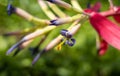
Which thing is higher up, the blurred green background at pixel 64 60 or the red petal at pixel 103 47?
the red petal at pixel 103 47

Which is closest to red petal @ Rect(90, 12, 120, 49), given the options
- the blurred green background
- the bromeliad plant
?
the bromeliad plant

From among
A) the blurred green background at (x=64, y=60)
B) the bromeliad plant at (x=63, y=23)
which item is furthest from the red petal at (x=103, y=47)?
the blurred green background at (x=64, y=60)

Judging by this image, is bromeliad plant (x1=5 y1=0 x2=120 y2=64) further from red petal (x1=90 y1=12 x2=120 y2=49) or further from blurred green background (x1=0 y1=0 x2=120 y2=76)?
blurred green background (x1=0 y1=0 x2=120 y2=76)

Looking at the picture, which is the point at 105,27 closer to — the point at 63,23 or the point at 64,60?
the point at 63,23

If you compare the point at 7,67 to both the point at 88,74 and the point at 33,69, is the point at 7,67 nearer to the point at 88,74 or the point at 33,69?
the point at 33,69

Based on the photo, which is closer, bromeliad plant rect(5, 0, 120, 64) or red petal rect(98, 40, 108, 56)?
bromeliad plant rect(5, 0, 120, 64)

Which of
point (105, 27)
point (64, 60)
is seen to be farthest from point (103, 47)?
point (64, 60)

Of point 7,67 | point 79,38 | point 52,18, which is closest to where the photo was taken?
point 52,18

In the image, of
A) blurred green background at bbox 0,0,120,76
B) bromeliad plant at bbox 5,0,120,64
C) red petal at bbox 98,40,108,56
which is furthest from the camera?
blurred green background at bbox 0,0,120,76

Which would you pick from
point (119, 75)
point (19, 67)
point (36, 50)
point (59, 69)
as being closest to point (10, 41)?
point (19, 67)

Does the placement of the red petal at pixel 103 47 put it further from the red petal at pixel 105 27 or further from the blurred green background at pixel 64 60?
the blurred green background at pixel 64 60

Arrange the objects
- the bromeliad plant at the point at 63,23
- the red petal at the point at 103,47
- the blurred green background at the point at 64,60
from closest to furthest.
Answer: the bromeliad plant at the point at 63,23 < the red petal at the point at 103,47 < the blurred green background at the point at 64,60
